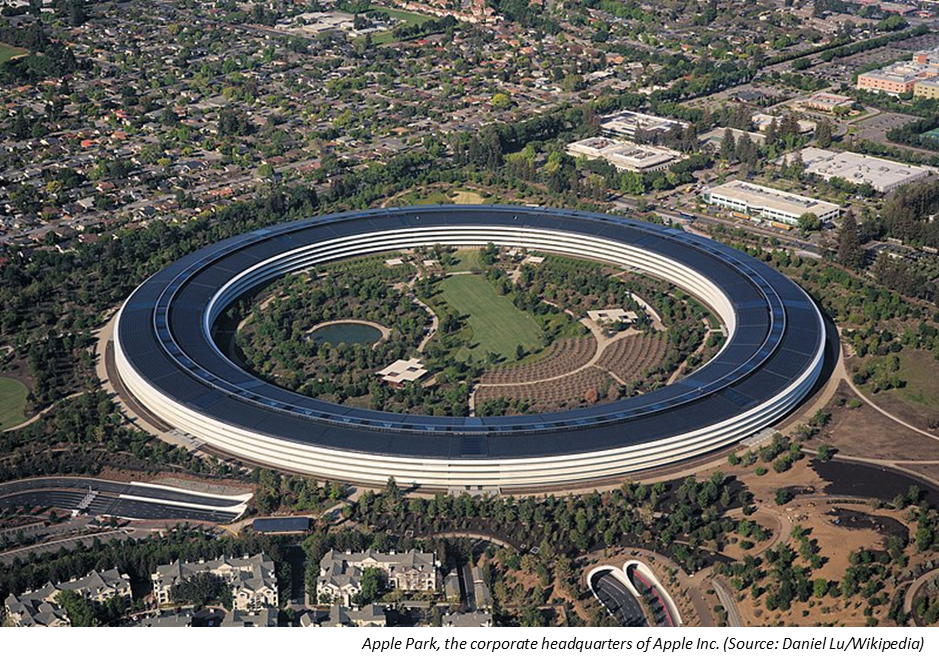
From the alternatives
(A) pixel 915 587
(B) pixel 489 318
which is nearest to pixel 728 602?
(A) pixel 915 587

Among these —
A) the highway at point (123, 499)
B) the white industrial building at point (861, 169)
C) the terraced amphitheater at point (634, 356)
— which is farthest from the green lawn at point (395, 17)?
the highway at point (123, 499)

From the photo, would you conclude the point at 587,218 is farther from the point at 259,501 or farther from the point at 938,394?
the point at 259,501

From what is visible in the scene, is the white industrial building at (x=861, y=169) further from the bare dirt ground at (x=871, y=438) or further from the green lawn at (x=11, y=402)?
the green lawn at (x=11, y=402)

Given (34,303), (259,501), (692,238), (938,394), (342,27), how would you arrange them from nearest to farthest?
(259,501) < (938,394) < (34,303) < (692,238) < (342,27)

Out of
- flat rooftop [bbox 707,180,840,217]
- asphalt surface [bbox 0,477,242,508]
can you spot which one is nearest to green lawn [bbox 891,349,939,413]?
flat rooftop [bbox 707,180,840,217]

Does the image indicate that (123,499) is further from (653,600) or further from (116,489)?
(653,600)

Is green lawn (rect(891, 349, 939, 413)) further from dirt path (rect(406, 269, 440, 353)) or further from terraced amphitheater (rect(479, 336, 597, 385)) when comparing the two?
dirt path (rect(406, 269, 440, 353))

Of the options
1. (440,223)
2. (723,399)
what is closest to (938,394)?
(723,399)
